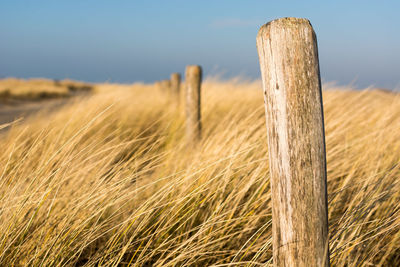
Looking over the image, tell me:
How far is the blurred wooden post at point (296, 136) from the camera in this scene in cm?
112

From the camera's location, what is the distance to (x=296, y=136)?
1.13m

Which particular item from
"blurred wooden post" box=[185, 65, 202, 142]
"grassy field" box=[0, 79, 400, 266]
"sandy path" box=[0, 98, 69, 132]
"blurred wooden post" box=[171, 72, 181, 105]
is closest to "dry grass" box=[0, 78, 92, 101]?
"sandy path" box=[0, 98, 69, 132]

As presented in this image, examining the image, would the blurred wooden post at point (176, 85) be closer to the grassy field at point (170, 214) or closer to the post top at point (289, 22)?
the grassy field at point (170, 214)

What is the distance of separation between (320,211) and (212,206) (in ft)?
2.87

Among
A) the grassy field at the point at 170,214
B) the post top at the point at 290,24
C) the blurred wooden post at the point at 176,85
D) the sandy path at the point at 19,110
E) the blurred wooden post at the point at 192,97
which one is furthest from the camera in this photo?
the blurred wooden post at the point at 176,85

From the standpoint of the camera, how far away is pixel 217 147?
249 centimetres

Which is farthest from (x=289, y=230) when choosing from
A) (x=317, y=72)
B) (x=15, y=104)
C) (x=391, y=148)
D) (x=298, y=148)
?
(x=15, y=104)

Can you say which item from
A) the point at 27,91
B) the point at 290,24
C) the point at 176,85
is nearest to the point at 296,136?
the point at 290,24

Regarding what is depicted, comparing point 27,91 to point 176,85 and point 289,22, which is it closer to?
point 176,85

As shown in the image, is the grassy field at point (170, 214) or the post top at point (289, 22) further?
the grassy field at point (170, 214)

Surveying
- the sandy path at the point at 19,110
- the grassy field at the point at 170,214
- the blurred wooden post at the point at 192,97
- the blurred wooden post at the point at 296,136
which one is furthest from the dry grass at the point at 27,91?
the blurred wooden post at the point at 296,136

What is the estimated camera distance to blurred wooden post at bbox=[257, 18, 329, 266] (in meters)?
1.12

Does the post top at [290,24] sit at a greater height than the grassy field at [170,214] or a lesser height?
greater

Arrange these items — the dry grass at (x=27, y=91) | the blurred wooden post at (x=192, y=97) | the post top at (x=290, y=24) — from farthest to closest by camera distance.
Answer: the dry grass at (x=27, y=91), the blurred wooden post at (x=192, y=97), the post top at (x=290, y=24)
